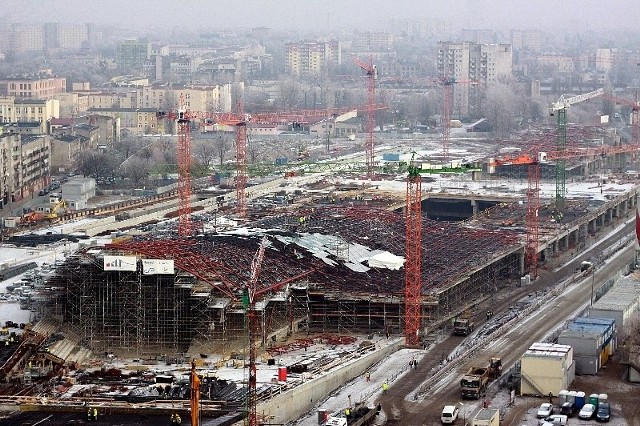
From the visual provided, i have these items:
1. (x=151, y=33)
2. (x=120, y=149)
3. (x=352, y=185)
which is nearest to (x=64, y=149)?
(x=120, y=149)

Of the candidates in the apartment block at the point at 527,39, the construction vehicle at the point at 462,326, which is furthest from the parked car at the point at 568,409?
the apartment block at the point at 527,39

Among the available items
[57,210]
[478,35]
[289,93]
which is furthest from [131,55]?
[57,210]

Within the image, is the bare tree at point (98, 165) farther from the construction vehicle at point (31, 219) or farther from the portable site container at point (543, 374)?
the portable site container at point (543, 374)

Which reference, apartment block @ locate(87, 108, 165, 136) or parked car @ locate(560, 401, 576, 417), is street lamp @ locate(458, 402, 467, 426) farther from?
apartment block @ locate(87, 108, 165, 136)

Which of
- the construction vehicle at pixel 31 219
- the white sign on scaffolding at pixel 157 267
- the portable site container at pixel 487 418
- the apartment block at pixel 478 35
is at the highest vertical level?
the apartment block at pixel 478 35

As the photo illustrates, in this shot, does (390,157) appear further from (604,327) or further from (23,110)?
(604,327)

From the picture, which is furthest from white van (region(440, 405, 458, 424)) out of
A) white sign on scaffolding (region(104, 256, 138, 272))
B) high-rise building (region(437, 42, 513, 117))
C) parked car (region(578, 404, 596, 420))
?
high-rise building (region(437, 42, 513, 117))

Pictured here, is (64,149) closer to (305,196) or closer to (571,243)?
(305,196)
